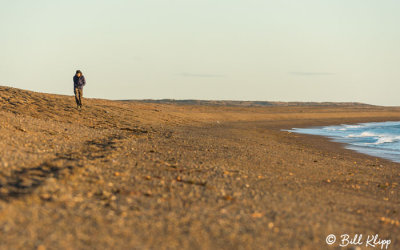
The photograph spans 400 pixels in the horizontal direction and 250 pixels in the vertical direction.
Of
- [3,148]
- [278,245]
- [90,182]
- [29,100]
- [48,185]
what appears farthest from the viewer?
[29,100]

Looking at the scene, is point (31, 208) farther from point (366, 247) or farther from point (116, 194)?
point (366, 247)

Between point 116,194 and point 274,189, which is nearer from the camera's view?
point 116,194

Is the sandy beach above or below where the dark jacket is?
below

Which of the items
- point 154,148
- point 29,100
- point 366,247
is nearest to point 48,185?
point 366,247

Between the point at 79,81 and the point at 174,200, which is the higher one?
the point at 79,81

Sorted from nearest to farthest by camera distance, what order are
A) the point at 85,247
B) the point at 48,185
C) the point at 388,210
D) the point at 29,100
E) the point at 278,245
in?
the point at 85,247 → the point at 278,245 → the point at 48,185 → the point at 388,210 → the point at 29,100

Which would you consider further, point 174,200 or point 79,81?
point 79,81

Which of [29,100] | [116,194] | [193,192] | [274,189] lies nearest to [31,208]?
[116,194]

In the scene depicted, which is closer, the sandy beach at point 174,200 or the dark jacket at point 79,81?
the sandy beach at point 174,200

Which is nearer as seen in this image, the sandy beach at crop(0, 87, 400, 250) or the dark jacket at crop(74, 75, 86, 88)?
the sandy beach at crop(0, 87, 400, 250)

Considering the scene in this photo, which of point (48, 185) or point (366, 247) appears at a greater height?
point (48, 185)

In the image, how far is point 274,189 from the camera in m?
8.35

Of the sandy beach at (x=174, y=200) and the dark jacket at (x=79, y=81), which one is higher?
the dark jacket at (x=79, y=81)

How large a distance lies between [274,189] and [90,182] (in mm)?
3606
